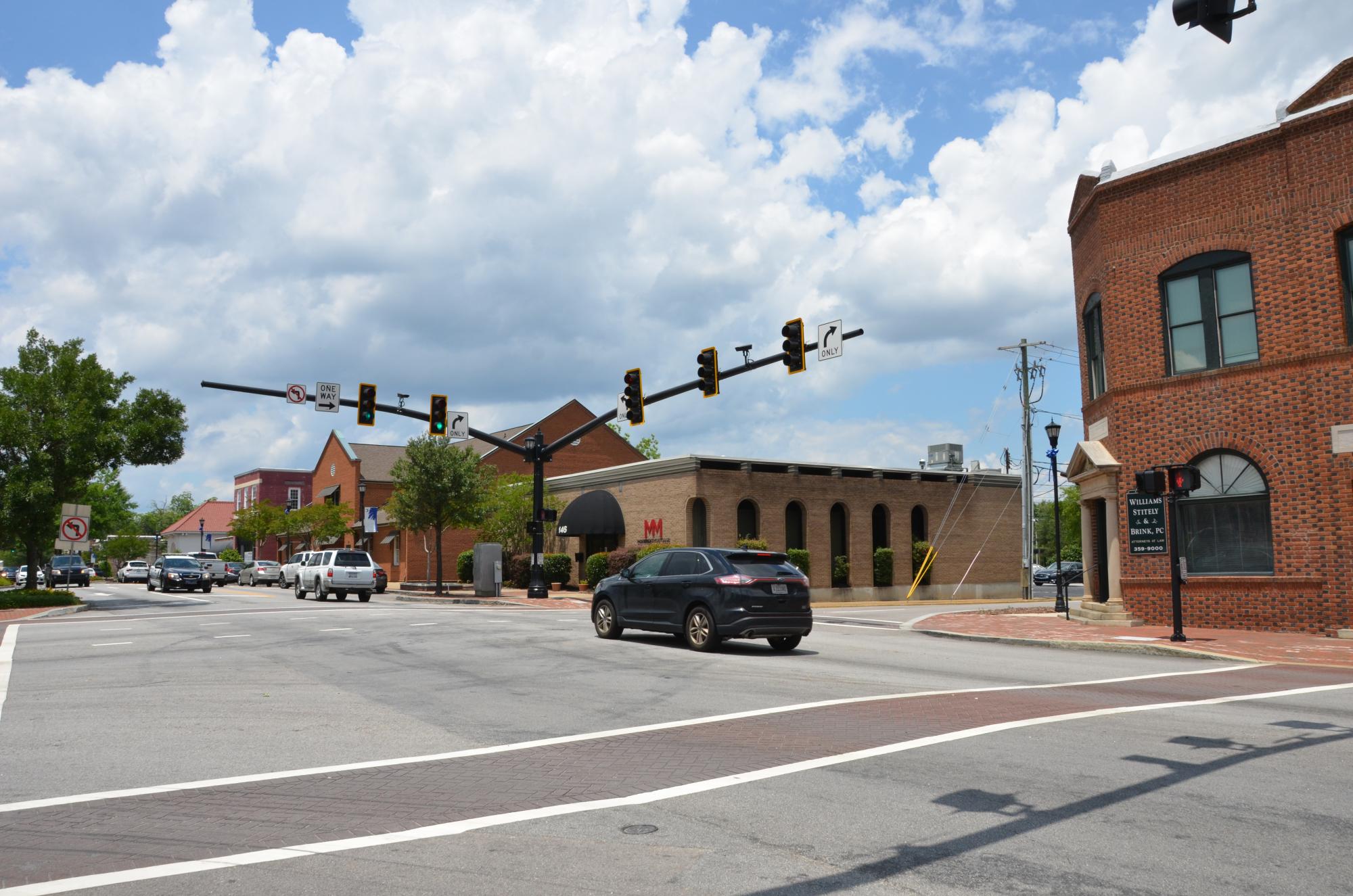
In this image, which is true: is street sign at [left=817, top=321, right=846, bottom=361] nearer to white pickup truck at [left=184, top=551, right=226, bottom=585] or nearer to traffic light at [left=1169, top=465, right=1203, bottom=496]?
traffic light at [left=1169, top=465, right=1203, bottom=496]

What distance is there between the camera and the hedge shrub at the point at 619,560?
116 feet

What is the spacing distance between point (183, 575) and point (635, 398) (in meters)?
30.6

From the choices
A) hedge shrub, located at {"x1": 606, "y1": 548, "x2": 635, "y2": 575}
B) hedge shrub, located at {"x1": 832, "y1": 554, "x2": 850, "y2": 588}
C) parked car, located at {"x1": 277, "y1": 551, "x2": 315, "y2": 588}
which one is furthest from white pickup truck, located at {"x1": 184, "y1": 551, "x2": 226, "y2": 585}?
hedge shrub, located at {"x1": 832, "y1": 554, "x2": 850, "y2": 588}

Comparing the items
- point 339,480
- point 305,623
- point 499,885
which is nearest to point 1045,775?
point 499,885

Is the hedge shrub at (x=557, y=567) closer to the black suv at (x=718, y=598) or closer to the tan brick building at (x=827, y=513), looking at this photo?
the tan brick building at (x=827, y=513)

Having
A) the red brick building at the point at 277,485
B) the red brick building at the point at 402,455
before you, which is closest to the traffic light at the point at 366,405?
the red brick building at the point at 402,455

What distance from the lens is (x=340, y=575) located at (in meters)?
35.8

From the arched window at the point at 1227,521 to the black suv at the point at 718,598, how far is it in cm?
930

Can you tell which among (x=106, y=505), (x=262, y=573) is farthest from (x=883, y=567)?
(x=106, y=505)

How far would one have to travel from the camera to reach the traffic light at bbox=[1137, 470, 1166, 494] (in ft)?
58.3

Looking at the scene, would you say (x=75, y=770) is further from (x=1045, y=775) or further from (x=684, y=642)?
(x=684, y=642)

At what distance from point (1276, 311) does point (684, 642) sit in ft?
41.5

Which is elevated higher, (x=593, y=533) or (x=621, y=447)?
(x=621, y=447)

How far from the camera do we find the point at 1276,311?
19.6 metres
